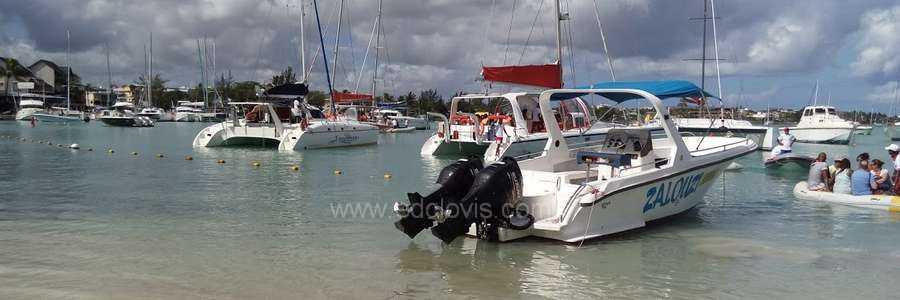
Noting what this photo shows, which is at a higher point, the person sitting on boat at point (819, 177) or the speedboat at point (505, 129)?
the speedboat at point (505, 129)

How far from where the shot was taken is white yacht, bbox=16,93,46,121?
2773 inches

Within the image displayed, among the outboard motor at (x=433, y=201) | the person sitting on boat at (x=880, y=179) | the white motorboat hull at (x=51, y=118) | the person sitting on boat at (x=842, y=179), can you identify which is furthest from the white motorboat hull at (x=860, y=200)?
the white motorboat hull at (x=51, y=118)

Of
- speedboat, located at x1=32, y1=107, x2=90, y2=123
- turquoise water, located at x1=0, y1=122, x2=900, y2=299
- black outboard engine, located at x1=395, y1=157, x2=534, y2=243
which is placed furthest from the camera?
speedboat, located at x1=32, y1=107, x2=90, y2=123

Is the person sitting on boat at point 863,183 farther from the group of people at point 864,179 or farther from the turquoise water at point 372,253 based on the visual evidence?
the turquoise water at point 372,253

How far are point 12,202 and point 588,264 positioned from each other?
994 cm

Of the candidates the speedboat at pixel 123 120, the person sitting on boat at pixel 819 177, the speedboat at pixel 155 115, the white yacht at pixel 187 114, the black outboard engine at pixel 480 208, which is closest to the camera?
the black outboard engine at pixel 480 208

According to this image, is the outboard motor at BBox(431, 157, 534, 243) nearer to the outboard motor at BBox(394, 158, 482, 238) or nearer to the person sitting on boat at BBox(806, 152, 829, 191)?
the outboard motor at BBox(394, 158, 482, 238)

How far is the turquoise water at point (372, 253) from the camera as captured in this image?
6.64m

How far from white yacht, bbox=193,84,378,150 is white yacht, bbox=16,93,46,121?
52.6 metres

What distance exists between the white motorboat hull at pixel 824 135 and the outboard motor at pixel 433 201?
33.9m

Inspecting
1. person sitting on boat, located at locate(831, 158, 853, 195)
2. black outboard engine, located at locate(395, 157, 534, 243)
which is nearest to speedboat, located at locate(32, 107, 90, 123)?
black outboard engine, located at locate(395, 157, 534, 243)

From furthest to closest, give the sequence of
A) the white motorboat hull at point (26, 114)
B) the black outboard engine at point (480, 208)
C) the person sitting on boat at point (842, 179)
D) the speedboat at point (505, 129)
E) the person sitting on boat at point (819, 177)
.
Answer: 1. the white motorboat hull at point (26, 114)
2. the speedboat at point (505, 129)
3. the person sitting on boat at point (819, 177)
4. the person sitting on boat at point (842, 179)
5. the black outboard engine at point (480, 208)

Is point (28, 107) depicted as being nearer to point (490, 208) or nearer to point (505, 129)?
point (505, 129)

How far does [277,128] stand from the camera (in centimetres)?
2664
